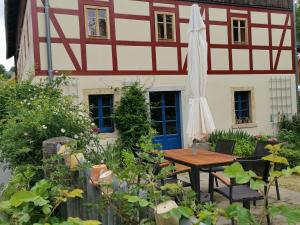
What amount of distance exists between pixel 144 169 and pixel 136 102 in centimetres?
770

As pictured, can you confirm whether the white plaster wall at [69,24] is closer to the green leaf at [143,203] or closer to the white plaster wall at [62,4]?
the white plaster wall at [62,4]

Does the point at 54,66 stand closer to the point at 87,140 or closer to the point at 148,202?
the point at 87,140

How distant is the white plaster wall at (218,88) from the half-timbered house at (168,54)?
0.09 feet

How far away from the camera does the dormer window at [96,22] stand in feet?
32.6

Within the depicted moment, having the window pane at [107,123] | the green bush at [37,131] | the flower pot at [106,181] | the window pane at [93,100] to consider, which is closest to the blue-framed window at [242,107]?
the window pane at [107,123]

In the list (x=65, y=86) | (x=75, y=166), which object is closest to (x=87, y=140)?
(x=75, y=166)

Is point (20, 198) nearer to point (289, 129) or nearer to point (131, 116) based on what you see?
point (131, 116)

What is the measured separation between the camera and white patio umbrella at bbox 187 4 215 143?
6.24 m

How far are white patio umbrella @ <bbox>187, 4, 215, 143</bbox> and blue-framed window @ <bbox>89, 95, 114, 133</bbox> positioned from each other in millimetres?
4067

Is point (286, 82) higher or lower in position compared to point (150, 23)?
lower

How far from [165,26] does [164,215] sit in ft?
32.1

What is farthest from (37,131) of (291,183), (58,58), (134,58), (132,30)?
(132,30)

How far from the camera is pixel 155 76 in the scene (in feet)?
35.4

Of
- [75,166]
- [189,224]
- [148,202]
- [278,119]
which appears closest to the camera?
[189,224]
